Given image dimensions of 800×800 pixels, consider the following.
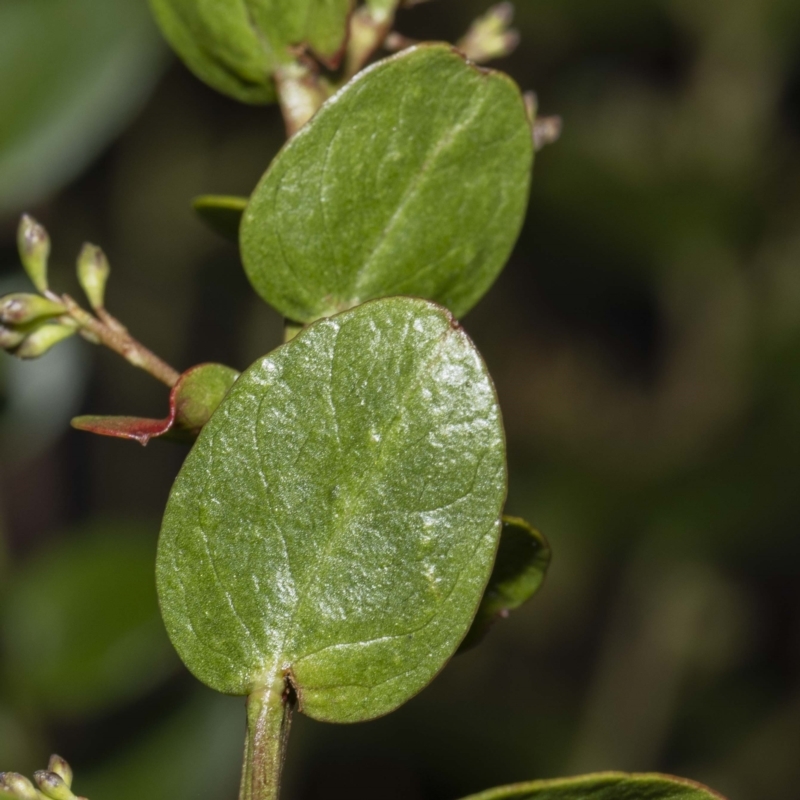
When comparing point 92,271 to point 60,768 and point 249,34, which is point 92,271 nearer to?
point 249,34

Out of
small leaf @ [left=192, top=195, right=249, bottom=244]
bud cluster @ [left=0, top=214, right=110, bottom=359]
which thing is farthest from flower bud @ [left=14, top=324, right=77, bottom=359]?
small leaf @ [left=192, top=195, right=249, bottom=244]

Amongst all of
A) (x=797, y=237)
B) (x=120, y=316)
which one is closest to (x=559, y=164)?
(x=797, y=237)

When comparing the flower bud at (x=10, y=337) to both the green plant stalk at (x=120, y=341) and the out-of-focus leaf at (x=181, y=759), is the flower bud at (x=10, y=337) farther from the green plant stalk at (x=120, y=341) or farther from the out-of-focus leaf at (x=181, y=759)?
the out-of-focus leaf at (x=181, y=759)

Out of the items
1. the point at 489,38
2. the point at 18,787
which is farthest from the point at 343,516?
the point at 489,38

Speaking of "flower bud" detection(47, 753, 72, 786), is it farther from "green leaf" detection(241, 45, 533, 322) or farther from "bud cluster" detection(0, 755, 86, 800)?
"green leaf" detection(241, 45, 533, 322)

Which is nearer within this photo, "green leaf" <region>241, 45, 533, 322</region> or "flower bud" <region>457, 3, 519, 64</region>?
"green leaf" <region>241, 45, 533, 322</region>

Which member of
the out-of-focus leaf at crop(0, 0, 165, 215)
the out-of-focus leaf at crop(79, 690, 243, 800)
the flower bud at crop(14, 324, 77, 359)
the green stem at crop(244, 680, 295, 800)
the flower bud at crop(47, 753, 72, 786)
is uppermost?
the flower bud at crop(14, 324, 77, 359)

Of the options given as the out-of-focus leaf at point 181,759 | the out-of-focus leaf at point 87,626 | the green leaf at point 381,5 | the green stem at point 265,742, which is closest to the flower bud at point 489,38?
the green leaf at point 381,5

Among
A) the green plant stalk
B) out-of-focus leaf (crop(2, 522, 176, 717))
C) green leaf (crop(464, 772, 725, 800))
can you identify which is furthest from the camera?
out-of-focus leaf (crop(2, 522, 176, 717))
